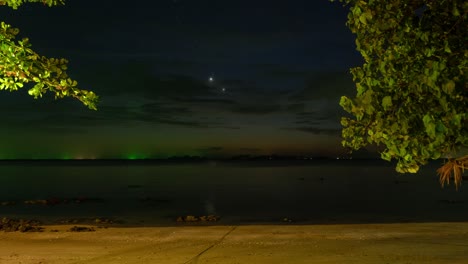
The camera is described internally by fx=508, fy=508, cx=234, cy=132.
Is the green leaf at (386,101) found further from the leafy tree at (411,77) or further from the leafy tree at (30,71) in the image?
the leafy tree at (30,71)

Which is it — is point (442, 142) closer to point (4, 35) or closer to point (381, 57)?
point (381, 57)

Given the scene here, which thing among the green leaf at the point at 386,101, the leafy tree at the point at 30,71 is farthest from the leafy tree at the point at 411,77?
the leafy tree at the point at 30,71

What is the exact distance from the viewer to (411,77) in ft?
23.0

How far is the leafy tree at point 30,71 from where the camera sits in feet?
26.5

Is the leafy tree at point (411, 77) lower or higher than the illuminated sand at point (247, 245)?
higher

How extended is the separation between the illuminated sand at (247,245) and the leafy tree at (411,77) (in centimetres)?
533

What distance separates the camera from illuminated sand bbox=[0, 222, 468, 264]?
1218 centimetres

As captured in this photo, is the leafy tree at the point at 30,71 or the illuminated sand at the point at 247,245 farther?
the illuminated sand at the point at 247,245

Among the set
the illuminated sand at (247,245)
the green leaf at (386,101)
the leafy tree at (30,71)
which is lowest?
the illuminated sand at (247,245)

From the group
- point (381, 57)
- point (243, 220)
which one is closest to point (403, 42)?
point (381, 57)

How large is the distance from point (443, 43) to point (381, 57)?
970 mm

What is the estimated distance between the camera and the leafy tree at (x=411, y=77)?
21.2 ft

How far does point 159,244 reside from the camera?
14352 millimetres

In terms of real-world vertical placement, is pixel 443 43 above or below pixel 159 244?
above
